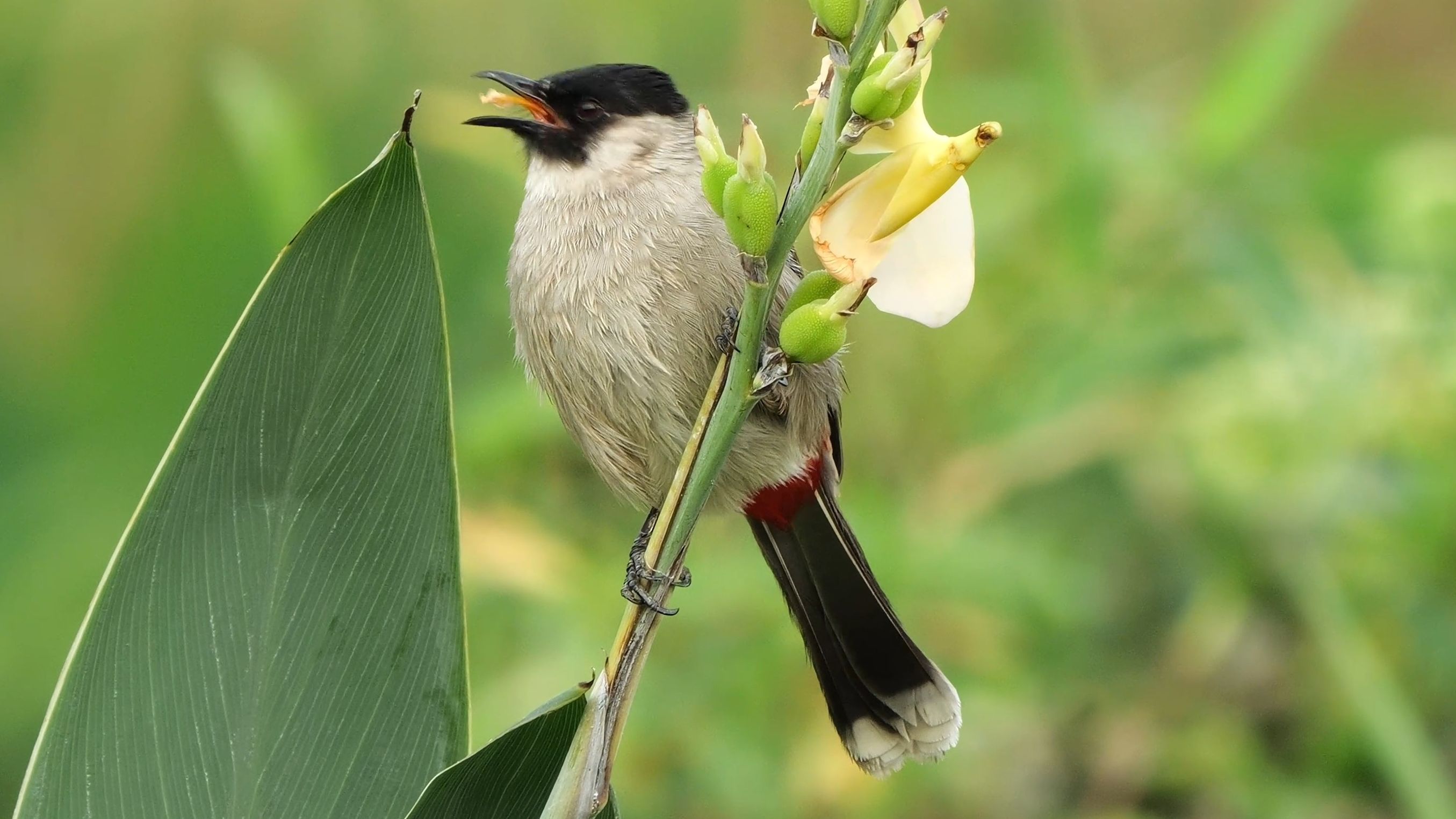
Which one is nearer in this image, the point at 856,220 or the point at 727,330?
the point at 856,220

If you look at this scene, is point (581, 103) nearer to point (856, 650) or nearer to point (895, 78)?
point (856, 650)

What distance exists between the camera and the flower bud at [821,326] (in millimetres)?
897

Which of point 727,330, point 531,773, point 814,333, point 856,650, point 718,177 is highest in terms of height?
point 718,177

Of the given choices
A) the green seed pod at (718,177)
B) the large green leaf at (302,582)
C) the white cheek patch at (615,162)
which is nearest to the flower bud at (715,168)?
the green seed pod at (718,177)

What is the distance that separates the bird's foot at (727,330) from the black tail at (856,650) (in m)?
0.48

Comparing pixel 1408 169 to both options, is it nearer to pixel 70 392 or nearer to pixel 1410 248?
pixel 1410 248

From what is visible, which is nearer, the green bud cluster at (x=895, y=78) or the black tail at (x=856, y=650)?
the green bud cluster at (x=895, y=78)

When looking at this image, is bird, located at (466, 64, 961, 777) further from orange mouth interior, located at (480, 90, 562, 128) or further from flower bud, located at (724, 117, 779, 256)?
flower bud, located at (724, 117, 779, 256)

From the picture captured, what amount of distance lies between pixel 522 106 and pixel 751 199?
→ 122 centimetres

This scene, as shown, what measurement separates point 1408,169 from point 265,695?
237 cm

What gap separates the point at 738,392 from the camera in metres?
0.92

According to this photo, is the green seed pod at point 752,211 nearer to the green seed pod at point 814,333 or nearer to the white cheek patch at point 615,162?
the green seed pod at point 814,333

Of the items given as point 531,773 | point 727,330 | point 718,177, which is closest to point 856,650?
point 727,330

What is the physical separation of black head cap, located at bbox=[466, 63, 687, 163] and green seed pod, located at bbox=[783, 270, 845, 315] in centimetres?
106
